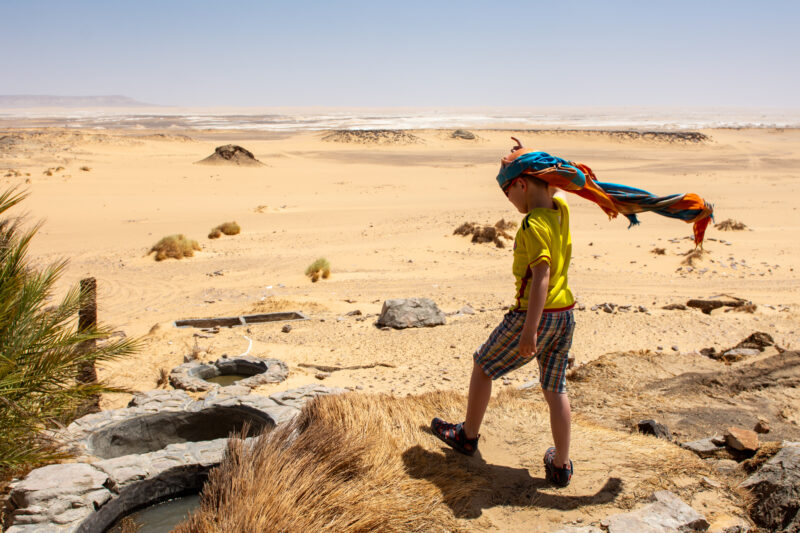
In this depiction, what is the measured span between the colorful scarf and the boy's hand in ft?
2.71

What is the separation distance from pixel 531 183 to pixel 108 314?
10.3 meters

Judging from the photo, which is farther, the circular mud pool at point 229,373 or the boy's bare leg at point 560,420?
the circular mud pool at point 229,373

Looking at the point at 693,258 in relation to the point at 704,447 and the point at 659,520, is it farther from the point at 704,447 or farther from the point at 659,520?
the point at 659,520

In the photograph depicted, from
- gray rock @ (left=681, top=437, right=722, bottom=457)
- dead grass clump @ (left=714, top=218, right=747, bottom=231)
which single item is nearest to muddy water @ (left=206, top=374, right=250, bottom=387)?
gray rock @ (left=681, top=437, right=722, bottom=457)

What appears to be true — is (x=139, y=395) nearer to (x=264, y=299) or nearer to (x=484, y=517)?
(x=484, y=517)

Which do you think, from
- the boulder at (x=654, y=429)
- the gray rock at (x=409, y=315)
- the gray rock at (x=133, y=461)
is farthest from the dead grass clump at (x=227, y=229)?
the boulder at (x=654, y=429)

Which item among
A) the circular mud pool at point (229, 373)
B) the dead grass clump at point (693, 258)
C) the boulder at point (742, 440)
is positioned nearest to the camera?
the boulder at point (742, 440)

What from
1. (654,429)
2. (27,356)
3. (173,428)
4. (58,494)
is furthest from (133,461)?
(654,429)

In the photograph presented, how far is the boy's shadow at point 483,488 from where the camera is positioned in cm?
362

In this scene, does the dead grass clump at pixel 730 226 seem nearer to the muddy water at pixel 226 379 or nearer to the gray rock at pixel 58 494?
the muddy water at pixel 226 379

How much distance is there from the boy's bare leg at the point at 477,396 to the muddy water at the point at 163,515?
6.42 ft

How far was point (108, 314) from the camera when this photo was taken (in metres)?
11.9

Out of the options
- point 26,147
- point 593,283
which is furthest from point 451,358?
point 26,147

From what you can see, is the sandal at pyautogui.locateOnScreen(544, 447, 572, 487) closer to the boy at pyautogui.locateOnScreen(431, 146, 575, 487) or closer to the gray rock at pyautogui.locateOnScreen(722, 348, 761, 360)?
the boy at pyautogui.locateOnScreen(431, 146, 575, 487)
